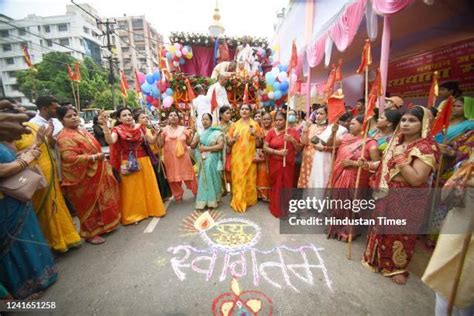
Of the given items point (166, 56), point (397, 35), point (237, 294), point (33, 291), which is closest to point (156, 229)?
point (33, 291)

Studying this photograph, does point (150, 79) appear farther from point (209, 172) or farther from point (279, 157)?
point (279, 157)

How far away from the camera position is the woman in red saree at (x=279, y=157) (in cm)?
356

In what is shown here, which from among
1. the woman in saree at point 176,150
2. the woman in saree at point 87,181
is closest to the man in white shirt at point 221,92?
the woman in saree at point 176,150

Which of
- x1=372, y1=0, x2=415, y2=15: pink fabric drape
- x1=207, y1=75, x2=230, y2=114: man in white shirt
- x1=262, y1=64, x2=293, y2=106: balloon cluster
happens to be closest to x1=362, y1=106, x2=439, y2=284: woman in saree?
x1=372, y1=0, x2=415, y2=15: pink fabric drape

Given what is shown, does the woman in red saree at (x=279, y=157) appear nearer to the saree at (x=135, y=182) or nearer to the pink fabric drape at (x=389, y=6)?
the pink fabric drape at (x=389, y=6)

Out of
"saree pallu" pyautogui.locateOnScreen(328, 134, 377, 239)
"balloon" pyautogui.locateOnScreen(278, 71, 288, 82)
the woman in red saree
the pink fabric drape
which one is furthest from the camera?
"balloon" pyautogui.locateOnScreen(278, 71, 288, 82)

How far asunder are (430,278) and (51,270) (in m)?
3.19

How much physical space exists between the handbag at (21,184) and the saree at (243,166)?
2.56m

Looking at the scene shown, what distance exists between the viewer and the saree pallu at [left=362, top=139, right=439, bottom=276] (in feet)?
6.84

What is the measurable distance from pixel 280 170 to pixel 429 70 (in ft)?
13.6

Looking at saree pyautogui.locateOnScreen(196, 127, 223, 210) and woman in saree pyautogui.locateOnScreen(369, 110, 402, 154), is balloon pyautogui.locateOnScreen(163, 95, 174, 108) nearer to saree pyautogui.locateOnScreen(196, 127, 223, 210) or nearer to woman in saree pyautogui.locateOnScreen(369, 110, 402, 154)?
saree pyautogui.locateOnScreen(196, 127, 223, 210)

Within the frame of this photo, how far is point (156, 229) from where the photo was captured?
3344mm

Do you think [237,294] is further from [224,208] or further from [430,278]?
[224,208]

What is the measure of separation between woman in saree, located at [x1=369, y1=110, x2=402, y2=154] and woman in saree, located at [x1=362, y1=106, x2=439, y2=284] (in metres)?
0.33
